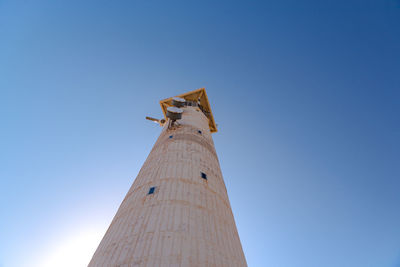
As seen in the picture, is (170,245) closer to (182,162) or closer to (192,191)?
(192,191)

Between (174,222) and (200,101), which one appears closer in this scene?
(174,222)

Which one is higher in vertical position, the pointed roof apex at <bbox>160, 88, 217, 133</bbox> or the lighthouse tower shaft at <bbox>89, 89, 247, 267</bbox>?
the pointed roof apex at <bbox>160, 88, 217, 133</bbox>

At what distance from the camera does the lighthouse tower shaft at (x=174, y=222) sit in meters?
6.39

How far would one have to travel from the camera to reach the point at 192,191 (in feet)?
30.1

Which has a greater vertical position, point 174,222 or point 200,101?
point 200,101

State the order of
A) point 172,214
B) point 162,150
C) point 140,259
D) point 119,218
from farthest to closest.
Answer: point 162,150 < point 119,218 < point 172,214 < point 140,259

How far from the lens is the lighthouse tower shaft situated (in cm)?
639

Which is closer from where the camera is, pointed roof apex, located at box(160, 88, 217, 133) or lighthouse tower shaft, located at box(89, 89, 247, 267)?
lighthouse tower shaft, located at box(89, 89, 247, 267)

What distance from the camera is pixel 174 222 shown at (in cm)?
736

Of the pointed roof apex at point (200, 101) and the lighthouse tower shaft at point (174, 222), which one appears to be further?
the pointed roof apex at point (200, 101)

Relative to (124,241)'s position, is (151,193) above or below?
above

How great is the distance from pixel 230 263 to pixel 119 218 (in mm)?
4532

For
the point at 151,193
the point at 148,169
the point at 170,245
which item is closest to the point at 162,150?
the point at 148,169

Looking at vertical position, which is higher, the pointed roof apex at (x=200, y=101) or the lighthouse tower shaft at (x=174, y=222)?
the pointed roof apex at (x=200, y=101)
